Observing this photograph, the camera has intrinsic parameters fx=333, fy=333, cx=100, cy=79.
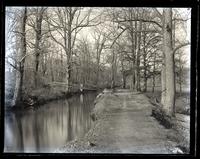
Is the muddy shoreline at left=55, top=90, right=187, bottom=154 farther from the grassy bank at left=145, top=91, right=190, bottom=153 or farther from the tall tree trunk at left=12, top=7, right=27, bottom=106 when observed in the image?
the tall tree trunk at left=12, top=7, right=27, bottom=106

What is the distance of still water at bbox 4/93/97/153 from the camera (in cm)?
188

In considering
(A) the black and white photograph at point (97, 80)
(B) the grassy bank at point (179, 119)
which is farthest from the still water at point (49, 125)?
(B) the grassy bank at point (179, 119)

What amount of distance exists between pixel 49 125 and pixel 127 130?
17.7 inches

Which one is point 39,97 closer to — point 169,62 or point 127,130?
point 127,130

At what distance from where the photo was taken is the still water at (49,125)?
188 cm

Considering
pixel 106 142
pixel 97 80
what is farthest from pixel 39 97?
pixel 106 142

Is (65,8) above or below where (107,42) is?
above

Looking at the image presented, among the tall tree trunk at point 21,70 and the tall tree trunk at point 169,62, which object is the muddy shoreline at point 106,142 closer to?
the tall tree trunk at point 169,62

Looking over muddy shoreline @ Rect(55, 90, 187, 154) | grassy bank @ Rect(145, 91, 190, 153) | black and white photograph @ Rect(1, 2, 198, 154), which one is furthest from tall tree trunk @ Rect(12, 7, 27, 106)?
grassy bank @ Rect(145, 91, 190, 153)

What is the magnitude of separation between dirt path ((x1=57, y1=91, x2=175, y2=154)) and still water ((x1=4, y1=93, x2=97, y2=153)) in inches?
2.9

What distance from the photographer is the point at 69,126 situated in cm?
194
